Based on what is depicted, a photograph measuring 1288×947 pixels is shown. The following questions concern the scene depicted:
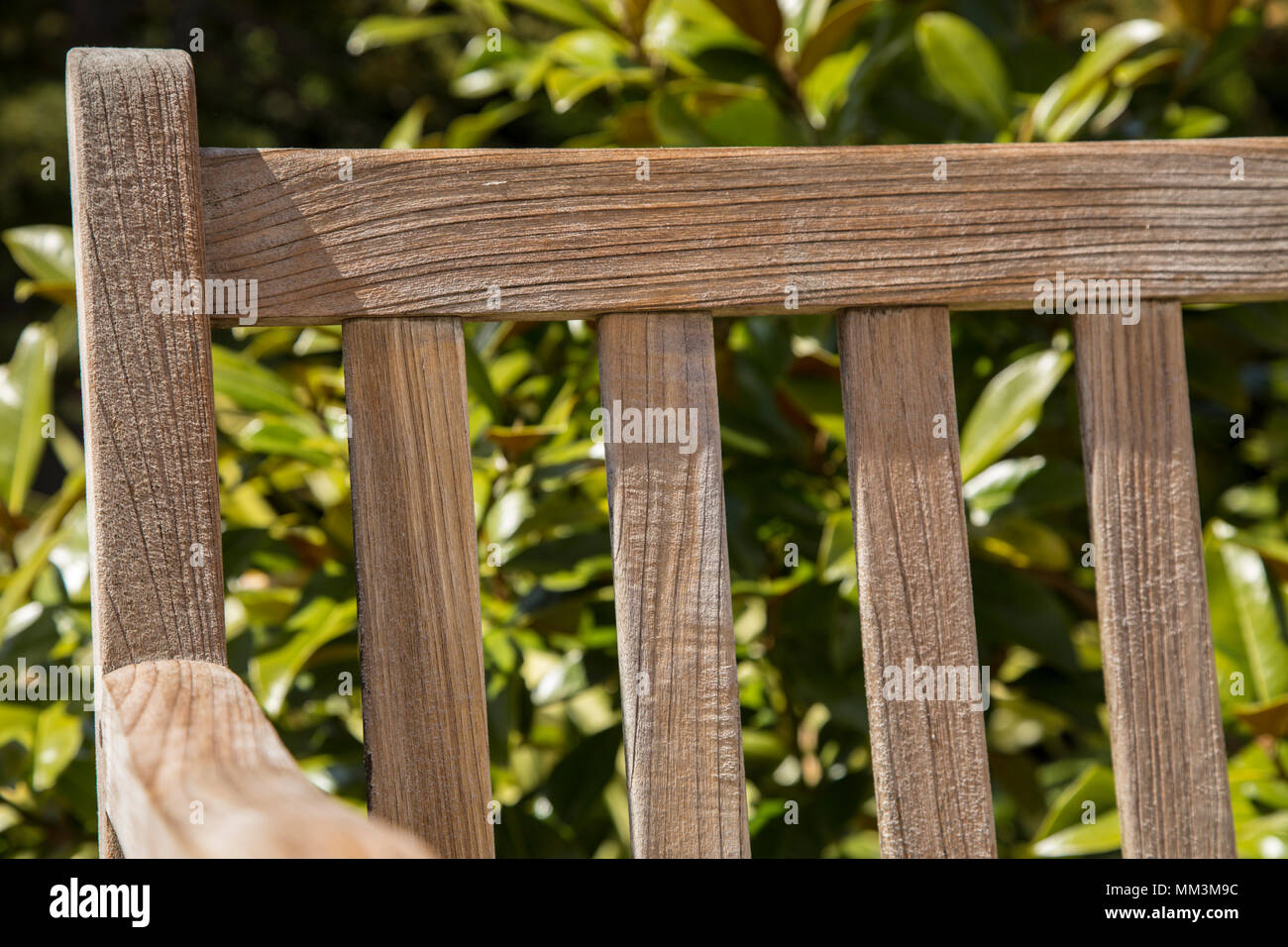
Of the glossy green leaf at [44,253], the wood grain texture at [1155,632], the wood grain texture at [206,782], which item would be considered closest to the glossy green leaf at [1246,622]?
the wood grain texture at [1155,632]

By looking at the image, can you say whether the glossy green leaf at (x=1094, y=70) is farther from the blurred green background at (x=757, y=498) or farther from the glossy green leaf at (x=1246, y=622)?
the glossy green leaf at (x=1246, y=622)

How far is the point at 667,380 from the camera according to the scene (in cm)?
62

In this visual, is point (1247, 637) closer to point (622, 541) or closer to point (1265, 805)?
point (1265, 805)

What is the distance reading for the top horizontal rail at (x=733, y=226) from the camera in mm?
594

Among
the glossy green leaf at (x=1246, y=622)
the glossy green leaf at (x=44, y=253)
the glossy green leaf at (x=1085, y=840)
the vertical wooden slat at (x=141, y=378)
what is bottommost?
the glossy green leaf at (x=1085, y=840)

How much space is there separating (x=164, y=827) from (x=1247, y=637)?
2.94ft

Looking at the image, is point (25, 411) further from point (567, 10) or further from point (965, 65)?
point (965, 65)

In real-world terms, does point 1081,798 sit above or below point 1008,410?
below

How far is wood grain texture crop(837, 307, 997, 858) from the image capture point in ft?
2.05

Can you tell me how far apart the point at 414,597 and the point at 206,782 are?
175 mm

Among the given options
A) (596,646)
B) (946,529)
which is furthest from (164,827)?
(596,646)

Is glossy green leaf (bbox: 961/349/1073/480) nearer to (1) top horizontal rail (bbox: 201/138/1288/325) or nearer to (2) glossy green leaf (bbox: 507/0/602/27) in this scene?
(1) top horizontal rail (bbox: 201/138/1288/325)

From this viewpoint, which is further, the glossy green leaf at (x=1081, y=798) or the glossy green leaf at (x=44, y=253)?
the glossy green leaf at (x=44, y=253)

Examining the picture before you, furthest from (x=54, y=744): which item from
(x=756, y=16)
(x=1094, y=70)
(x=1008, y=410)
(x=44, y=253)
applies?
(x=1094, y=70)
